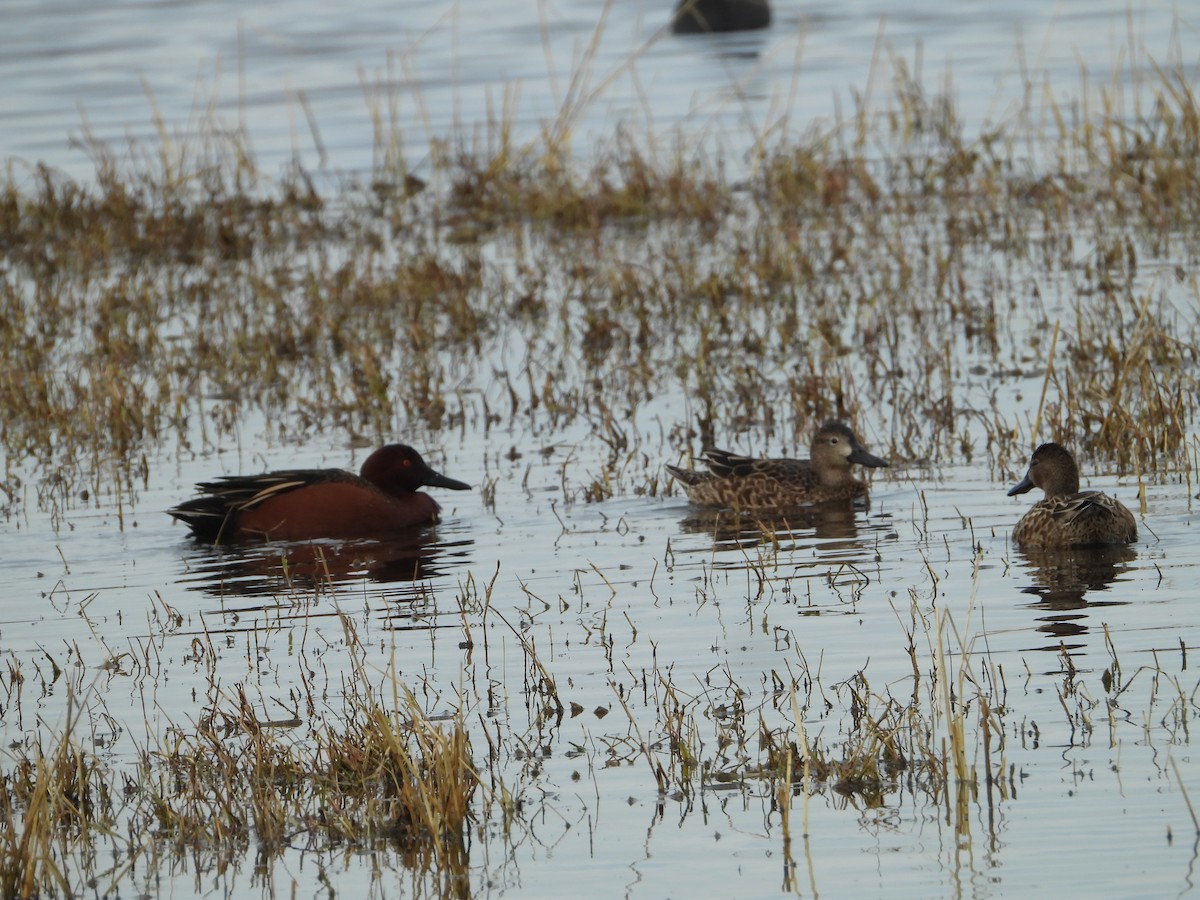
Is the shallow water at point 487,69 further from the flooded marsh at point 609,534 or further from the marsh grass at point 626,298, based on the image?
the flooded marsh at point 609,534

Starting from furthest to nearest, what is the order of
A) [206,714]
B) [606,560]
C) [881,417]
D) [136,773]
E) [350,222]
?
1. [350,222]
2. [881,417]
3. [606,560]
4. [206,714]
5. [136,773]

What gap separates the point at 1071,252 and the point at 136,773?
34.3ft

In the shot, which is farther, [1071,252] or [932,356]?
[1071,252]

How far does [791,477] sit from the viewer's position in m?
10.3

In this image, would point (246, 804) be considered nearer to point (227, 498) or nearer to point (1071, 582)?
point (1071, 582)

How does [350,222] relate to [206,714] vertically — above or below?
above

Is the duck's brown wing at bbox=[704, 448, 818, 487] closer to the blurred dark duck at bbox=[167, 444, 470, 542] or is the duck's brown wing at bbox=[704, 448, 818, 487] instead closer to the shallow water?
the blurred dark duck at bbox=[167, 444, 470, 542]

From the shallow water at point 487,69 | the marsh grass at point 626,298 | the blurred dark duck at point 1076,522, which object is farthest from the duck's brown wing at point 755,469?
the shallow water at point 487,69

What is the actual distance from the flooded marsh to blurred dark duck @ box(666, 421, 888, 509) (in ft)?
0.43

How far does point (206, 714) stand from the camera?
6.63 m

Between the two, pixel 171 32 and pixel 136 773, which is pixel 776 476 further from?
pixel 171 32

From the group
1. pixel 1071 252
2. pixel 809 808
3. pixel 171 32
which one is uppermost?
pixel 171 32

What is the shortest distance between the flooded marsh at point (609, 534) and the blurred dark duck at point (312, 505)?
0.12 m

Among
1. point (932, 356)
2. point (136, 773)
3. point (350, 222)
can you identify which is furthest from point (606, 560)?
point (350, 222)
